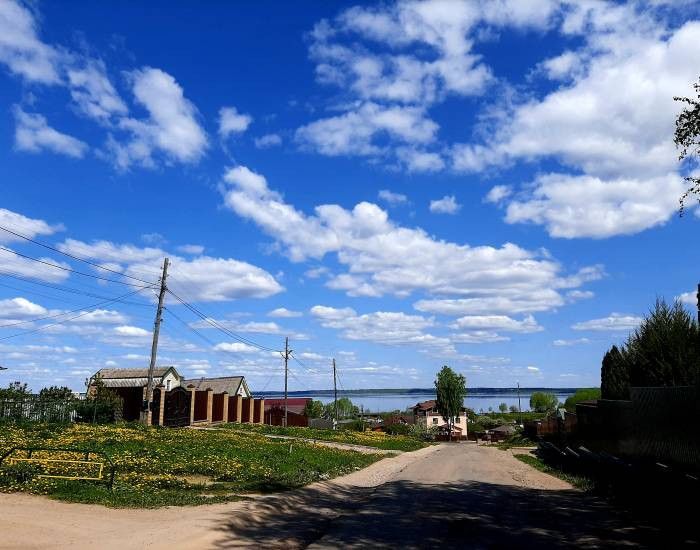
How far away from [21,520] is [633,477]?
13.8m

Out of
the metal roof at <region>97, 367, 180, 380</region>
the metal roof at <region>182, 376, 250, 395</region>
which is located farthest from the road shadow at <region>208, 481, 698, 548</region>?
the metal roof at <region>182, 376, 250, 395</region>

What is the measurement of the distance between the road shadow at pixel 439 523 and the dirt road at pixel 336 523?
0.02m

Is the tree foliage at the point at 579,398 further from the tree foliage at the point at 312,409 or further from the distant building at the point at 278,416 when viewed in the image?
the tree foliage at the point at 312,409

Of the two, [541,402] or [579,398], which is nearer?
[579,398]

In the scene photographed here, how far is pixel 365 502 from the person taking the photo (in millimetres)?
15742

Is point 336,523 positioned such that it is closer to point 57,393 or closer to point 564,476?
point 564,476

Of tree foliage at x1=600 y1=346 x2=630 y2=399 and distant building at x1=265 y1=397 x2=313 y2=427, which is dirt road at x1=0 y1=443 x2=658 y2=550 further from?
distant building at x1=265 y1=397 x2=313 y2=427

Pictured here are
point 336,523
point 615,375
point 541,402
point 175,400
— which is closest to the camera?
point 336,523

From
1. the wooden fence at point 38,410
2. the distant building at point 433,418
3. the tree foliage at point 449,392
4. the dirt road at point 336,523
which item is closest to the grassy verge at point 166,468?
the dirt road at point 336,523

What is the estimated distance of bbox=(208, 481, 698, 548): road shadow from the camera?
35.2ft

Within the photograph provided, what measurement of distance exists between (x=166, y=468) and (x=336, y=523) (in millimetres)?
7621

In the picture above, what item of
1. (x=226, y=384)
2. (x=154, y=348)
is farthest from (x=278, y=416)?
(x=154, y=348)

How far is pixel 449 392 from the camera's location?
89875 millimetres

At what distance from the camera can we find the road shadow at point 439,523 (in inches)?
423
